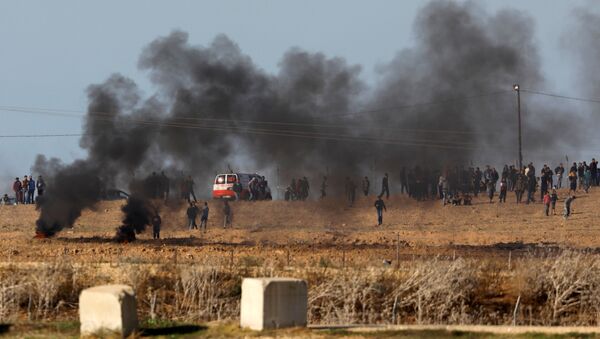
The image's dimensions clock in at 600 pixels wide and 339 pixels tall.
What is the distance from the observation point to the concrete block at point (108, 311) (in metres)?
27.0

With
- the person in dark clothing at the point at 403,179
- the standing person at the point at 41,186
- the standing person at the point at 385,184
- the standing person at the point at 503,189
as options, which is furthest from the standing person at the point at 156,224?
the standing person at the point at 503,189

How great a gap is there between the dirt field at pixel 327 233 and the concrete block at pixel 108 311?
40.7ft

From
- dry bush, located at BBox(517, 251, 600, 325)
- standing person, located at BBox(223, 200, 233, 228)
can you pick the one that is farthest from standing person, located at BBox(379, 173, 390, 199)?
dry bush, located at BBox(517, 251, 600, 325)

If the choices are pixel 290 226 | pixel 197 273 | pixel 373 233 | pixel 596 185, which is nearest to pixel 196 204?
pixel 290 226

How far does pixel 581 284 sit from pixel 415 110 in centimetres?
2731

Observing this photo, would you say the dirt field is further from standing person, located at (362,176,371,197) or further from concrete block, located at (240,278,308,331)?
concrete block, located at (240,278,308,331)

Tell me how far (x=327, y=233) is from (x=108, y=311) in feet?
105

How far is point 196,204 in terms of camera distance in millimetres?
63469

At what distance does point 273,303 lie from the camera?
27.1 meters

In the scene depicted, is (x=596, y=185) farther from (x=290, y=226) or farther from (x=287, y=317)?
(x=287, y=317)

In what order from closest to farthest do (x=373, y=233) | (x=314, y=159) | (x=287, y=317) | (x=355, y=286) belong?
1. (x=287, y=317)
2. (x=355, y=286)
3. (x=373, y=233)
4. (x=314, y=159)

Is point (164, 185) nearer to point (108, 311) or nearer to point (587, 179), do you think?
point (587, 179)

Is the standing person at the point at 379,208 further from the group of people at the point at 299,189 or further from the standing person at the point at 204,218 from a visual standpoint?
the standing person at the point at 204,218

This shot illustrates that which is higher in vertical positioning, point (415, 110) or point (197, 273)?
point (415, 110)
